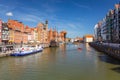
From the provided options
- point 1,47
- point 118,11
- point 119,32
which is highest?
point 118,11

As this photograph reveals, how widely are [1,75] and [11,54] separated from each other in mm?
36340

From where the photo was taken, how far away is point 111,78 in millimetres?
35156

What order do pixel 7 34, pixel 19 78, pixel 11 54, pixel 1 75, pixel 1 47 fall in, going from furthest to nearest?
pixel 7 34, pixel 1 47, pixel 11 54, pixel 1 75, pixel 19 78

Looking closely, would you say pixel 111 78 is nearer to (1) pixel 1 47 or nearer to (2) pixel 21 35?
(1) pixel 1 47

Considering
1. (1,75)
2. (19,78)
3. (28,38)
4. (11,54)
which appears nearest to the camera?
(19,78)

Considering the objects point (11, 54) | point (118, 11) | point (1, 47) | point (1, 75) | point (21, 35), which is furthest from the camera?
point (21, 35)

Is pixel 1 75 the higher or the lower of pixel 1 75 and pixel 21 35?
the lower

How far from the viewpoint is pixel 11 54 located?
2862 inches

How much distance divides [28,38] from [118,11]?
226ft

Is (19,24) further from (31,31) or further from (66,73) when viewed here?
(66,73)

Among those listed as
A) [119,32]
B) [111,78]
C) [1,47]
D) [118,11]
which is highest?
[118,11]

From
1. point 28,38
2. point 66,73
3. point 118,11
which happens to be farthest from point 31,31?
point 66,73

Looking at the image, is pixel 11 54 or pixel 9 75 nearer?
pixel 9 75

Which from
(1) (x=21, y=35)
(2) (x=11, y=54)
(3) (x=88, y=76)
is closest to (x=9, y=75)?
(3) (x=88, y=76)
